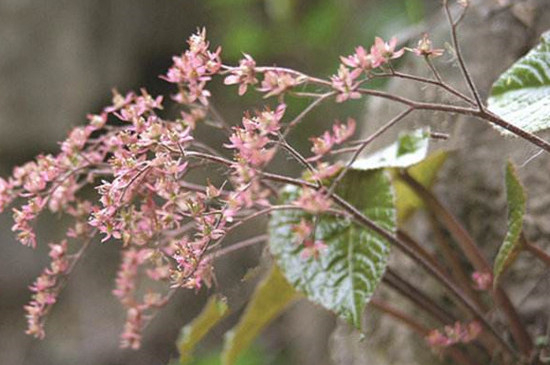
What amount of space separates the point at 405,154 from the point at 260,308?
298 mm

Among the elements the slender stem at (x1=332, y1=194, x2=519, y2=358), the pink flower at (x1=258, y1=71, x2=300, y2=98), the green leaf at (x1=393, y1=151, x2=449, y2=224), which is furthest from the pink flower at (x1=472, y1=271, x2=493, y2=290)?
the pink flower at (x1=258, y1=71, x2=300, y2=98)

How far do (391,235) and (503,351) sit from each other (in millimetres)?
258

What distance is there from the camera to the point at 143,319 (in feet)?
2.60

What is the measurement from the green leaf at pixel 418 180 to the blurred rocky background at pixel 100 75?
123 centimetres

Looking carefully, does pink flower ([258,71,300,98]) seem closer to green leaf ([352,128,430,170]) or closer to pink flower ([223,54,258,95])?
pink flower ([223,54,258,95])

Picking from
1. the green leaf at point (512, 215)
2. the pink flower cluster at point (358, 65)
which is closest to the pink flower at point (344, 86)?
the pink flower cluster at point (358, 65)

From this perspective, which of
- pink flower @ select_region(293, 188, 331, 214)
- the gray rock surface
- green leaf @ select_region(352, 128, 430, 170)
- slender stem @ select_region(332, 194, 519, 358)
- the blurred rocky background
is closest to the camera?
pink flower @ select_region(293, 188, 331, 214)

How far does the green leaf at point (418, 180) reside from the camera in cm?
90

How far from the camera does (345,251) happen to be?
71 centimetres

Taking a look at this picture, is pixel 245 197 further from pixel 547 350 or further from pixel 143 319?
pixel 547 350

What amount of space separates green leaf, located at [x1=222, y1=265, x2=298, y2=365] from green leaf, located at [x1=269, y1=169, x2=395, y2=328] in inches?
3.8

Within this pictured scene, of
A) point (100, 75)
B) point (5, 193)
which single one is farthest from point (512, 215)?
point (100, 75)

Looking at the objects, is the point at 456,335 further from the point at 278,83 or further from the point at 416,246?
the point at 278,83

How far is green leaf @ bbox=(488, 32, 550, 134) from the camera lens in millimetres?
664
